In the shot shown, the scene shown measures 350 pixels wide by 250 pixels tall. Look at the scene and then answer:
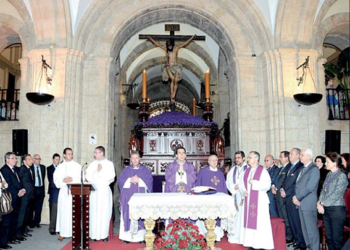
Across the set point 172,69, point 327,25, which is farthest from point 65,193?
point 327,25

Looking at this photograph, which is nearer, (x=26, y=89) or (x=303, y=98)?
(x=303, y=98)

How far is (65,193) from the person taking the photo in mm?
7031

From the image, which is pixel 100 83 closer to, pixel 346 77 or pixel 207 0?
pixel 207 0

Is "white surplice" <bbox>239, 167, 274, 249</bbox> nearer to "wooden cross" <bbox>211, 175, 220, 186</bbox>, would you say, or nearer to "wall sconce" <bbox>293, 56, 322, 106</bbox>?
"wooden cross" <bbox>211, 175, 220, 186</bbox>

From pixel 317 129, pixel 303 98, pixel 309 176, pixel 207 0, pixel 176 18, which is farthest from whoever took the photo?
pixel 176 18

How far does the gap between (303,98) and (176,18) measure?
4.96m

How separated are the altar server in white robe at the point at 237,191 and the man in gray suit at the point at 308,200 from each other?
1.07 m

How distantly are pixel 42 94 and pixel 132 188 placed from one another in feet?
11.8

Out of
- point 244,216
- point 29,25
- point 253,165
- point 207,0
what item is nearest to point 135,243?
point 244,216

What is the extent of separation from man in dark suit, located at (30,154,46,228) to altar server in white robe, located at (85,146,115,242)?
73.3 inches

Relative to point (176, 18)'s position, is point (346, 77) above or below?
below

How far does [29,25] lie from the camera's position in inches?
384

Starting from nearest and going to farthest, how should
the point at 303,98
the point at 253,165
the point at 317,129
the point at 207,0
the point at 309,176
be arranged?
1. the point at 309,176
2. the point at 253,165
3. the point at 303,98
4. the point at 317,129
5. the point at 207,0

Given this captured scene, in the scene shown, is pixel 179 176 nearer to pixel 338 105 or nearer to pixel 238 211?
pixel 238 211
